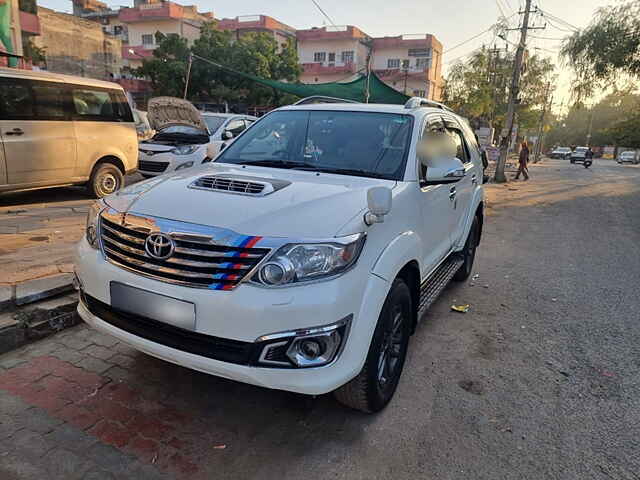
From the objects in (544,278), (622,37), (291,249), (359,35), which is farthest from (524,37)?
(359,35)

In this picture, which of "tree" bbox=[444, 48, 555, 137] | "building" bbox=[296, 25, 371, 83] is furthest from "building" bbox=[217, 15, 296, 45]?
"tree" bbox=[444, 48, 555, 137]

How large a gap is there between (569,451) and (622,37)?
17.1 m

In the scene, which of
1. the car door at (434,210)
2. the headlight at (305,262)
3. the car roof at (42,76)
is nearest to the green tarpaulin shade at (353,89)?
the car roof at (42,76)

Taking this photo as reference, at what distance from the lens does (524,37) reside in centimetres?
1773

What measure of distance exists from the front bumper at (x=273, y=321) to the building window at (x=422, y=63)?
144 ft

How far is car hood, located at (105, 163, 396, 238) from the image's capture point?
2.16 m

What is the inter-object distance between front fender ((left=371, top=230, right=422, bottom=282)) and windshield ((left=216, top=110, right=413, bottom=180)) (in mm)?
469

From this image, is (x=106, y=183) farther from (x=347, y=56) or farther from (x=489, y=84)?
(x=347, y=56)

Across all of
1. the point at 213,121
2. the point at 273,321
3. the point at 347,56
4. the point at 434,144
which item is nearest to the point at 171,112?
the point at 213,121

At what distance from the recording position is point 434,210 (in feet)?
11.0

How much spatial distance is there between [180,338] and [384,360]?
3.90ft

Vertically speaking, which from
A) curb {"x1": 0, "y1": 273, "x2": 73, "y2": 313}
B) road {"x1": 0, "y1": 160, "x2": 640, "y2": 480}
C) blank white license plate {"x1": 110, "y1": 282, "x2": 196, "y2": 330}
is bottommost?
road {"x1": 0, "y1": 160, "x2": 640, "y2": 480}

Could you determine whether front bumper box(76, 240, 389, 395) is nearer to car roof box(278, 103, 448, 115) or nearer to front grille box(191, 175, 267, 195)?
front grille box(191, 175, 267, 195)

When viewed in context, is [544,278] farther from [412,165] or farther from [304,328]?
[304,328]
